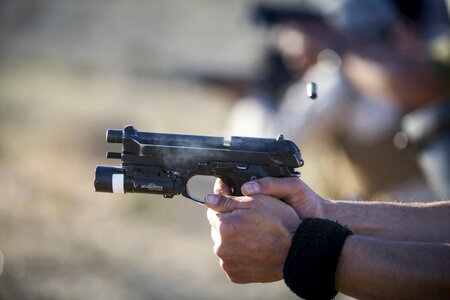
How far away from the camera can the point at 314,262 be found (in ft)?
9.19

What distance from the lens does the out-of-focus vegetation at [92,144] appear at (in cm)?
716

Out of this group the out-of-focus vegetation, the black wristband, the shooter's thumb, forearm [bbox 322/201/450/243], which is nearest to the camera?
the black wristband

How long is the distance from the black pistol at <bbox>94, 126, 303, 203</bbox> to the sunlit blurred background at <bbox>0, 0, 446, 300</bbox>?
2898 millimetres

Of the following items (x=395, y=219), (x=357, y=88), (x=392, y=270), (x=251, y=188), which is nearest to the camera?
(x=392, y=270)

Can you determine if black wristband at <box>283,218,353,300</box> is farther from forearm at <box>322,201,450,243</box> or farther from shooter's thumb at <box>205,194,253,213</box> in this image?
forearm at <box>322,201,450,243</box>

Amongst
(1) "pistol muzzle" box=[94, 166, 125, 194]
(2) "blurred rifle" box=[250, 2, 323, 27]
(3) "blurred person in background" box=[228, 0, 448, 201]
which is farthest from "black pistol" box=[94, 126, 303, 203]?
(2) "blurred rifle" box=[250, 2, 323, 27]

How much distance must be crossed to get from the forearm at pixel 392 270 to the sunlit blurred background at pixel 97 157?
310 cm

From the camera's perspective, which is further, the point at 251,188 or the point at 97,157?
the point at 97,157

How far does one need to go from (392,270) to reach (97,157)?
35.6ft

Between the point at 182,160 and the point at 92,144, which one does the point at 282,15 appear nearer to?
the point at 182,160

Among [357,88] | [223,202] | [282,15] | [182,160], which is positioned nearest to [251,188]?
[223,202]

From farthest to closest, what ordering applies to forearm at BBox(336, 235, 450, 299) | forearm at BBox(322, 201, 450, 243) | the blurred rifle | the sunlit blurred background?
1. the sunlit blurred background
2. the blurred rifle
3. forearm at BBox(322, 201, 450, 243)
4. forearm at BBox(336, 235, 450, 299)

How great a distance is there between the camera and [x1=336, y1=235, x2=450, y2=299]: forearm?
267 cm

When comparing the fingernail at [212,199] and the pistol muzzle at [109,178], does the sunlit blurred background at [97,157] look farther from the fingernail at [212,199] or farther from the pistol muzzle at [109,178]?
the fingernail at [212,199]
